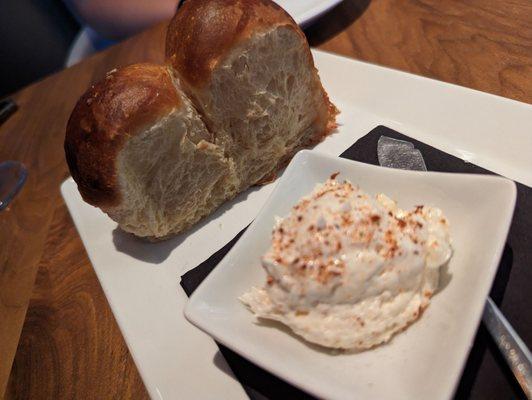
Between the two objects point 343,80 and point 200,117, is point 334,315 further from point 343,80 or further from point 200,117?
point 343,80

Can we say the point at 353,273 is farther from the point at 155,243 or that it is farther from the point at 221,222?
the point at 155,243

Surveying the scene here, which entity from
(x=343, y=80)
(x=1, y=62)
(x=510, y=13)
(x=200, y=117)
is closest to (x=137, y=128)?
(x=200, y=117)

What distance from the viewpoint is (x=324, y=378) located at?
0.75 m

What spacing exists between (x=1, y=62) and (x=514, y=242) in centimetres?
403

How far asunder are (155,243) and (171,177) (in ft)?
0.81

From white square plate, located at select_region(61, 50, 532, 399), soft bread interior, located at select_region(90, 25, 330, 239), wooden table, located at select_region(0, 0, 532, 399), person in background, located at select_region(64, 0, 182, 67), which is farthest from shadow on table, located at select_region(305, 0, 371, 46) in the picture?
person in background, located at select_region(64, 0, 182, 67)

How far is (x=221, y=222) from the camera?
139cm

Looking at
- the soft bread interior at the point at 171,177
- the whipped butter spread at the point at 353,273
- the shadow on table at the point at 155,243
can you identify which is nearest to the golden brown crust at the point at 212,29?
the soft bread interior at the point at 171,177

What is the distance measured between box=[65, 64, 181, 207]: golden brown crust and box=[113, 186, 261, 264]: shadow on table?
0.22 m

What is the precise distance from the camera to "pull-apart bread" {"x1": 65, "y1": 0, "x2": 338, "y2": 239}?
1188mm

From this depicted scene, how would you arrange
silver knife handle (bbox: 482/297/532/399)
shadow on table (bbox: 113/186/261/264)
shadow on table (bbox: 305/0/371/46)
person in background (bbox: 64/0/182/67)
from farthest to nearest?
person in background (bbox: 64/0/182/67), shadow on table (bbox: 305/0/371/46), shadow on table (bbox: 113/186/261/264), silver knife handle (bbox: 482/297/532/399)

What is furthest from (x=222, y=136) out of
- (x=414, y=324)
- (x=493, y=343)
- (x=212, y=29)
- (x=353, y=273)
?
(x=493, y=343)

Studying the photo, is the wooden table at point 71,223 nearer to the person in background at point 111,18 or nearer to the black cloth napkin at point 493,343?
the black cloth napkin at point 493,343

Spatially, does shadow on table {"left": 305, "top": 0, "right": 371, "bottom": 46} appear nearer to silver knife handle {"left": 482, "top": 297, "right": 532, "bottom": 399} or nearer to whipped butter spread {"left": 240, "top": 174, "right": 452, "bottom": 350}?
whipped butter spread {"left": 240, "top": 174, "right": 452, "bottom": 350}
